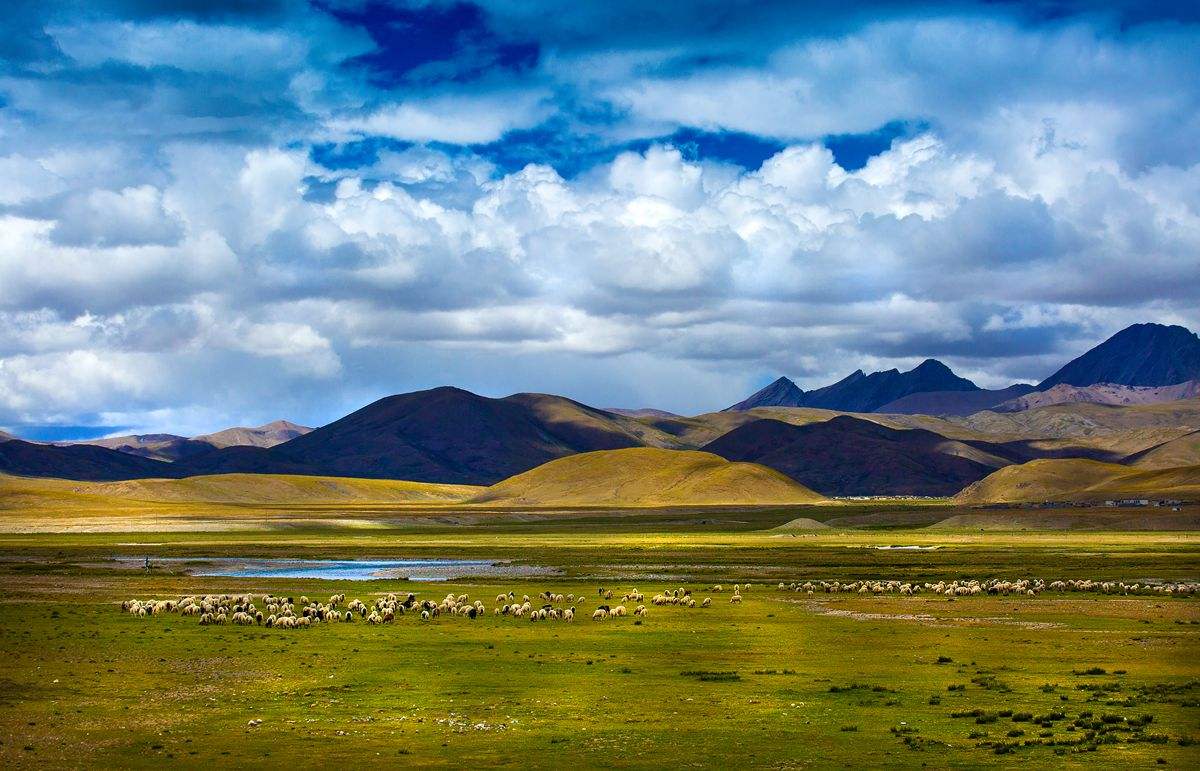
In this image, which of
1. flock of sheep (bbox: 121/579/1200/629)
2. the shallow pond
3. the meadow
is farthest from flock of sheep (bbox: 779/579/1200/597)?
the shallow pond

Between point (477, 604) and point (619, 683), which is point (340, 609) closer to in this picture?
point (477, 604)

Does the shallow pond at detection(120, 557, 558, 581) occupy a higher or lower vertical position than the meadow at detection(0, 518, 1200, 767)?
lower

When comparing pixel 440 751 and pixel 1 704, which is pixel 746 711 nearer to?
pixel 440 751

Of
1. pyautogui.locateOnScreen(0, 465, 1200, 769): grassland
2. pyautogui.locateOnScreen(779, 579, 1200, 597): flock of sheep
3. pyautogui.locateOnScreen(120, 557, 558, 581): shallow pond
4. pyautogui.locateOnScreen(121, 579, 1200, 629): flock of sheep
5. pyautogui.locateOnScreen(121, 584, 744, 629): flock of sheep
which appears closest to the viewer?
pyautogui.locateOnScreen(0, 465, 1200, 769): grassland

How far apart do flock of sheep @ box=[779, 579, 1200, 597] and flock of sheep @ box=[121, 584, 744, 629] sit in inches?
438

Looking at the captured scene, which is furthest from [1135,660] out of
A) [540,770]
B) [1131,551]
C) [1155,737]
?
[1131,551]

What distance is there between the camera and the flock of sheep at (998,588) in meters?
63.8

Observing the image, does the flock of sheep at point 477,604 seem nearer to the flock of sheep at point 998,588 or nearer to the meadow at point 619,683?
the flock of sheep at point 998,588

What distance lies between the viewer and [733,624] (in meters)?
49.0

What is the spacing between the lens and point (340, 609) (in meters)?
53.8

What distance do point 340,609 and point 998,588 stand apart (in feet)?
109

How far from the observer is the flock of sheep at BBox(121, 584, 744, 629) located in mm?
49247

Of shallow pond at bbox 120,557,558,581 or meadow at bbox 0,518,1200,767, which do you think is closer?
meadow at bbox 0,518,1200,767

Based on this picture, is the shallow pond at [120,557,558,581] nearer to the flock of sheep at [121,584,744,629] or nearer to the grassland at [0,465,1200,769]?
the grassland at [0,465,1200,769]
